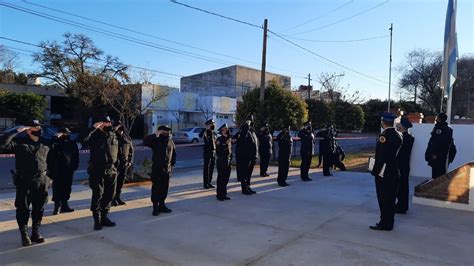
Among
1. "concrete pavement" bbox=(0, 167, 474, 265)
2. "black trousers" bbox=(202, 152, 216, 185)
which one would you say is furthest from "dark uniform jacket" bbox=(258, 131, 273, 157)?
"concrete pavement" bbox=(0, 167, 474, 265)

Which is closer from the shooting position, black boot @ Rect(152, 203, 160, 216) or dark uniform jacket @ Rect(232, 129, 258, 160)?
black boot @ Rect(152, 203, 160, 216)

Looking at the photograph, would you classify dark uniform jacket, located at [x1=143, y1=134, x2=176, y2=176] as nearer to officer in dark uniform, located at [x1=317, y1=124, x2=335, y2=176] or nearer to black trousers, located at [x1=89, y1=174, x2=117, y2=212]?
black trousers, located at [x1=89, y1=174, x2=117, y2=212]

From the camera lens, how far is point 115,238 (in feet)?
18.8

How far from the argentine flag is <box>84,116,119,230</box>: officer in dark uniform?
861 cm

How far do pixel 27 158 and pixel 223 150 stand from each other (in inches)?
169

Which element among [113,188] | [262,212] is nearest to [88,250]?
[113,188]

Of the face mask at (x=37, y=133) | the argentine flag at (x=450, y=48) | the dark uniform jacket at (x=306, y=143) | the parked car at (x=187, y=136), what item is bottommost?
the parked car at (x=187, y=136)

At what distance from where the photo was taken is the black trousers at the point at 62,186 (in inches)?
286

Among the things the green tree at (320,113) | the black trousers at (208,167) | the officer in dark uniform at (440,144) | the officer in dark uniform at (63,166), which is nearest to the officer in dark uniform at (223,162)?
the black trousers at (208,167)

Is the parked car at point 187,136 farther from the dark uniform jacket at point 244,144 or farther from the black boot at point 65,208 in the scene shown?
the black boot at point 65,208

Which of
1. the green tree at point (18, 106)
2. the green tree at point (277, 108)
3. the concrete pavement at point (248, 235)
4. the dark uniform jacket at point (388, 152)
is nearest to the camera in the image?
the concrete pavement at point (248, 235)

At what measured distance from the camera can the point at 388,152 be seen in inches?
254

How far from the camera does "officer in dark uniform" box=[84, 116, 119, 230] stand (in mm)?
6184

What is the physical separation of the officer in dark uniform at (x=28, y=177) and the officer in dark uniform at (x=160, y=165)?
2.01 metres
